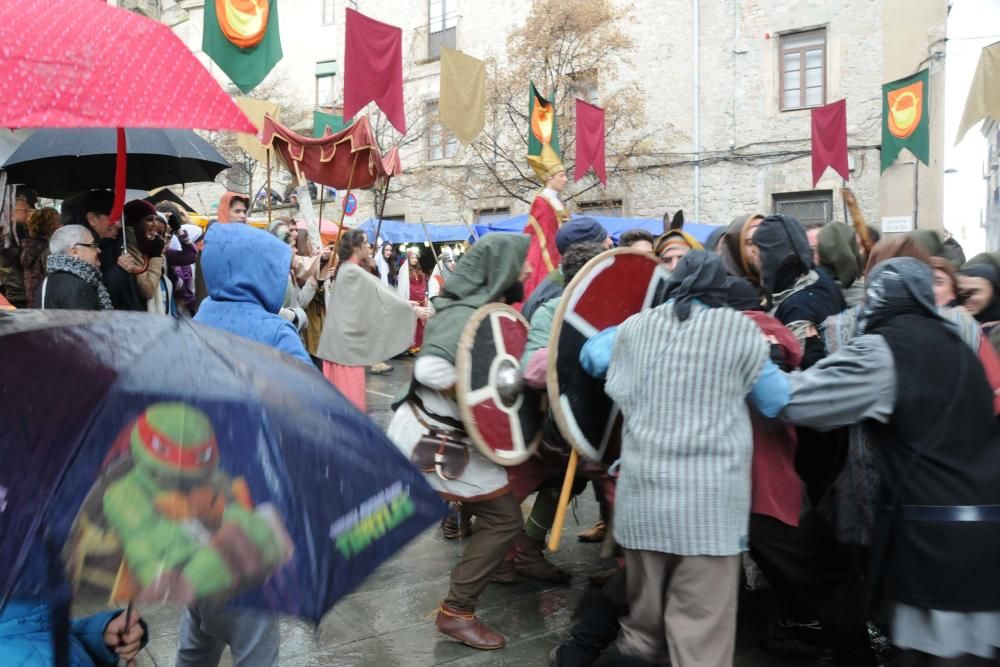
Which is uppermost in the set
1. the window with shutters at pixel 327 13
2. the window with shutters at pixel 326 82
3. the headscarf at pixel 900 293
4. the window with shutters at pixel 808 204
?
the window with shutters at pixel 327 13

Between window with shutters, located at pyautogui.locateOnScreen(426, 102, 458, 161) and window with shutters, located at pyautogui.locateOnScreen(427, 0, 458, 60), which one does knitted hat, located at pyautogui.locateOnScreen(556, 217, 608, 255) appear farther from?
window with shutters, located at pyautogui.locateOnScreen(427, 0, 458, 60)

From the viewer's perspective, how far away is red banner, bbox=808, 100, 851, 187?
14.9 m

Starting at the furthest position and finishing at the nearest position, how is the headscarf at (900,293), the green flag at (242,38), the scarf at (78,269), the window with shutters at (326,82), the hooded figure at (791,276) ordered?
the window with shutters at (326,82) → the green flag at (242,38) → the scarf at (78,269) → the hooded figure at (791,276) → the headscarf at (900,293)

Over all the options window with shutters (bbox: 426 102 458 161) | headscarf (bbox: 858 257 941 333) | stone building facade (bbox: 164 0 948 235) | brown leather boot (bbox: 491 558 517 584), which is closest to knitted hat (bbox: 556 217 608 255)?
brown leather boot (bbox: 491 558 517 584)

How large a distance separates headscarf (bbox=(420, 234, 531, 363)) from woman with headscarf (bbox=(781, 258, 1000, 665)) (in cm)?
149

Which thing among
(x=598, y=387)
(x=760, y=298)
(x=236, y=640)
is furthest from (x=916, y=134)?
(x=236, y=640)

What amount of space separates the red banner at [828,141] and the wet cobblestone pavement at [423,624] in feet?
40.1

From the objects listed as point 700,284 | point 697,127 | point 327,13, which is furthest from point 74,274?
point 327,13

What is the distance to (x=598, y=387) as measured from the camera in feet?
10.9

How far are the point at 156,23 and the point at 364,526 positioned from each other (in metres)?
1.18

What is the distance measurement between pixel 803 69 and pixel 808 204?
122 inches

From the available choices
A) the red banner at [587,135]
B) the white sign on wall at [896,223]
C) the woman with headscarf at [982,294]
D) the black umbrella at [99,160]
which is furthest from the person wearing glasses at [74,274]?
the white sign on wall at [896,223]

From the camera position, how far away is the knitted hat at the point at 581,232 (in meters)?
4.49

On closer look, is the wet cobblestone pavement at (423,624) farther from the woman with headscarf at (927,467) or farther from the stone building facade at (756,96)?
the stone building facade at (756,96)
